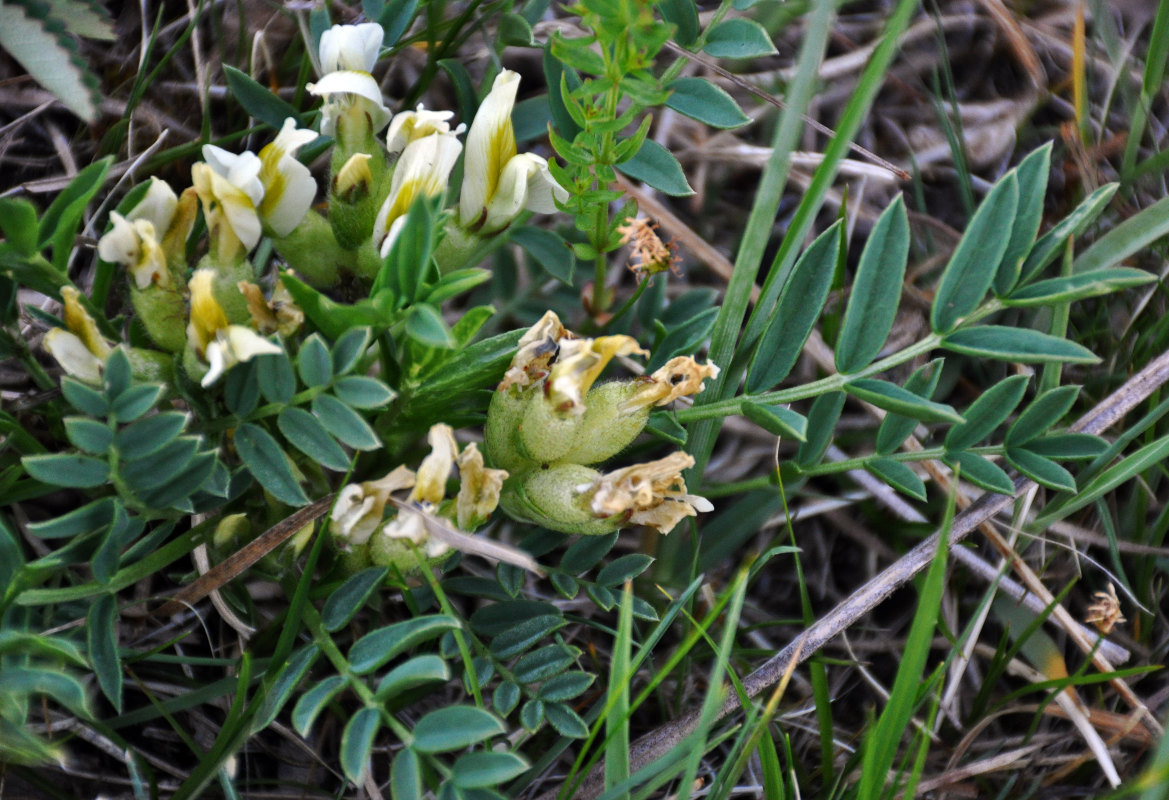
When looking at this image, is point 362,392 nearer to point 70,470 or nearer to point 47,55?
point 70,470

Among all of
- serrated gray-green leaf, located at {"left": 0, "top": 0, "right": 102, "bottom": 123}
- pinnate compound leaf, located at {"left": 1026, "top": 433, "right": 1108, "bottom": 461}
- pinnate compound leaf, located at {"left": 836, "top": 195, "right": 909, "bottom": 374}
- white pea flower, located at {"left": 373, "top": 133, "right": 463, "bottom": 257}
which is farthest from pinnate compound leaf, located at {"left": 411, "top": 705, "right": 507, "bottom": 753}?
serrated gray-green leaf, located at {"left": 0, "top": 0, "right": 102, "bottom": 123}

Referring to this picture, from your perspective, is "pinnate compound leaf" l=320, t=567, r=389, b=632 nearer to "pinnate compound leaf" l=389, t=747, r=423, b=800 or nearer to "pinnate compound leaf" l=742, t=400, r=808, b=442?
"pinnate compound leaf" l=389, t=747, r=423, b=800

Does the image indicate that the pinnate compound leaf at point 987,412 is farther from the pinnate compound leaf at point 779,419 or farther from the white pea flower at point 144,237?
the white pea flower at point 144,237

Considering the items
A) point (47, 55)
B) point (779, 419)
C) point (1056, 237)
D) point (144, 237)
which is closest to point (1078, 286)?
point (1056, 237)

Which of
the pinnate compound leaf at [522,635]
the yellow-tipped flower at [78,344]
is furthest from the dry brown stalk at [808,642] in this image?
the yellow-tipped flower at [78,344]

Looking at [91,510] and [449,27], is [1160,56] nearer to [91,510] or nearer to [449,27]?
[449,27]

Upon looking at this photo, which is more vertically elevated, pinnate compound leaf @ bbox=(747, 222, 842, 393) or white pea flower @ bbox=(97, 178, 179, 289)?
white pea flower @ bbox=(97, 178, 179, 289)

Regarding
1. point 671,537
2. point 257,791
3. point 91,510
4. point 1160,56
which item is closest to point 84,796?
point 257,791

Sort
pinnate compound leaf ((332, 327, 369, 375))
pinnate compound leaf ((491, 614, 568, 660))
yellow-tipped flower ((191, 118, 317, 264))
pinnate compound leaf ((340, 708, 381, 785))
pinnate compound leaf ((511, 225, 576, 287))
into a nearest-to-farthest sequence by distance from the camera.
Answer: pinnate compound leaf ((340, 708, 381, 785)) → pinnate compound leaf ((332, 327, 369, 375)) → yellow-tipped flower ((191, 118, 317, 264)) → pinnate compound leaf ((491, 614, 568, 660)) → pinnate compound leaf ((511, 225, 576, 287))
